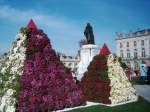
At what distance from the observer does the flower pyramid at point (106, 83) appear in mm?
12234

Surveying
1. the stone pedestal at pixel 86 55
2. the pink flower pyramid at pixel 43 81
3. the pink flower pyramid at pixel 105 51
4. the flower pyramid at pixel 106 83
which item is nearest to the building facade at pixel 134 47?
the stone pedestal at pixel 86 55

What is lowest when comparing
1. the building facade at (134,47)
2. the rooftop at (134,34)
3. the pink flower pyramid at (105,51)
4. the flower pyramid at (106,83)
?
the flower pyramid at (106,83)

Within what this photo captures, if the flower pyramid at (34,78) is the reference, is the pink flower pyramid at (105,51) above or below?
above

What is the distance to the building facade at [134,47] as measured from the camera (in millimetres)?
70750

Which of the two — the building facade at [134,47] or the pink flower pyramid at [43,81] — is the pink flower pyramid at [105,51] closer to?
the pink flower pyramid at [43,81]

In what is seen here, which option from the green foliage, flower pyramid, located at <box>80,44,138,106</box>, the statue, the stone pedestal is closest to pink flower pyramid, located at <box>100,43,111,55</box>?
flower pyramid, located at <box>80,44,138,106</box>

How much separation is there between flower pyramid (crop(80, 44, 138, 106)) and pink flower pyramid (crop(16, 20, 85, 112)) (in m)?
1.59

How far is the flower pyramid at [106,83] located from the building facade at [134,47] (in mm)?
58100

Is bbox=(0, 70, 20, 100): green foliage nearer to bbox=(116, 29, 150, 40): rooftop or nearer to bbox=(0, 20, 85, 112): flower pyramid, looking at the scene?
bbox=(0, 20, 85, 112): flower pyramid

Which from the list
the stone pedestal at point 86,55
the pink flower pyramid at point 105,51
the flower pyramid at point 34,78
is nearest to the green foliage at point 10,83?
the flower pyramid at point 34,78

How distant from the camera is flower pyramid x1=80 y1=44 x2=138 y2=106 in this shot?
40.1 ft

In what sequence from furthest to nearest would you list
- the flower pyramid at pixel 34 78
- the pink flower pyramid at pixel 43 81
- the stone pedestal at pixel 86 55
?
the stone pedestal at pixel 86 55 < the pink flower pyramid at pixel 43 81 < the flower pyramid at pixel 34 78

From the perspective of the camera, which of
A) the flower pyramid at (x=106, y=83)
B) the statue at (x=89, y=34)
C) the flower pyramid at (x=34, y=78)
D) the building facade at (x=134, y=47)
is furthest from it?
the building facade at (x=134, y=47)

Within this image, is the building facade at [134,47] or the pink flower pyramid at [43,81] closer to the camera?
the pink flower pyramid at [43,81]
